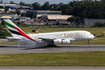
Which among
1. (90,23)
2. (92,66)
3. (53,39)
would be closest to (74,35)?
(53,39)

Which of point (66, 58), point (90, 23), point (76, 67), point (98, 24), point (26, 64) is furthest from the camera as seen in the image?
point (90, 23)

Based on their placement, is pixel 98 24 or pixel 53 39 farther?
pixel 98 24

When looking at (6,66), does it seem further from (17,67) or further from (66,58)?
(66,58)

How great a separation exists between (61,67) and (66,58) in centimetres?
747

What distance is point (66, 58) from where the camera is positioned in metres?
37.6

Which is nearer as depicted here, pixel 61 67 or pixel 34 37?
pixel 61 67

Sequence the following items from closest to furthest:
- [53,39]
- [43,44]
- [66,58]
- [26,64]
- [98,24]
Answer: [26,64]
[66,58]
[53,39]
[43,44]
[98,24]

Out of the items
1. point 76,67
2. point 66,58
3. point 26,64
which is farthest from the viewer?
→ point 66,58

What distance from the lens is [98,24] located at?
146875 millimetres

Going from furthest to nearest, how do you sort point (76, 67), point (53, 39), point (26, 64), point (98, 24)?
point (98, 24) → point (53, 39) → point (26, 64) → point (76, 67)

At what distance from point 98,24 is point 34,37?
100740mm

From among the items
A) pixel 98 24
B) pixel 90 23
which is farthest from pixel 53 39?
pixel 90 23

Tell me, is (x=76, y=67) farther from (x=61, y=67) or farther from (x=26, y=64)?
(x=26, y=64)

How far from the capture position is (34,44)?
54.8 m
